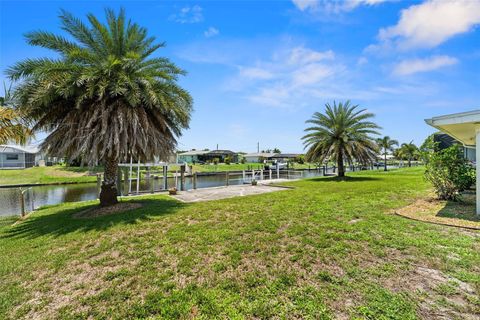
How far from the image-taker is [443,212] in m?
6.70

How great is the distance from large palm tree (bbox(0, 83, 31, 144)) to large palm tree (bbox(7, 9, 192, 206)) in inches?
Answer: 16.4

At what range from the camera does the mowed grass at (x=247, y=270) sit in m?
2.98

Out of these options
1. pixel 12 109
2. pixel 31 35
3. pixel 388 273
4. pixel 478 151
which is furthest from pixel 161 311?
pixel 31 35

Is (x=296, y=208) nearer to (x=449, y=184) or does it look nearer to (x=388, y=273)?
(x=388, y=273)

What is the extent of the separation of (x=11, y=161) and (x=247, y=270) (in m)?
49.0

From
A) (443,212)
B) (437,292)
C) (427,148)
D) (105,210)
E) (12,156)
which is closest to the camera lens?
(437,292)

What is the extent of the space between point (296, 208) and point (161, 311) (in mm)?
5599

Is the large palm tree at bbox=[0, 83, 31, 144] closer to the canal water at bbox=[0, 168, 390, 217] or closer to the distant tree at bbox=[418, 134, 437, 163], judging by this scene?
the canal water at bbox=[0, 168, 390, 217]

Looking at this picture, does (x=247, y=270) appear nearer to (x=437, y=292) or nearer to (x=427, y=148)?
(x=437, y=292)

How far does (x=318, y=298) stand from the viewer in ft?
10.2

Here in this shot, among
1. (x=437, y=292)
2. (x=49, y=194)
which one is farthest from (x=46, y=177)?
(x=437, y=292)

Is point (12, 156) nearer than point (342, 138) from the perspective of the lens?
No

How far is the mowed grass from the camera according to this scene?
9.78 ft

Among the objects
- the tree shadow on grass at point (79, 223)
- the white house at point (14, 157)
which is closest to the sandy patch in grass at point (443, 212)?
the tree shadow on grass at point (79, 223)
